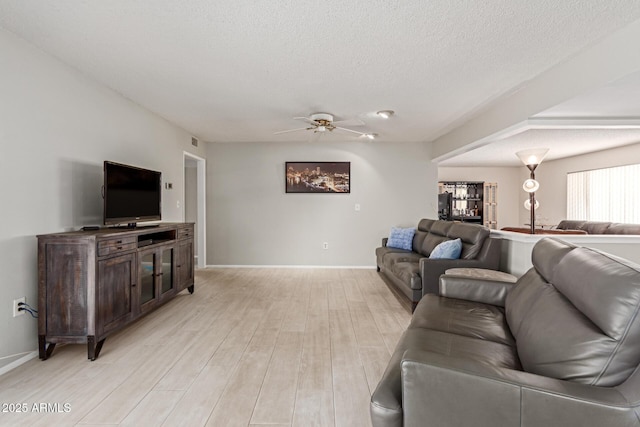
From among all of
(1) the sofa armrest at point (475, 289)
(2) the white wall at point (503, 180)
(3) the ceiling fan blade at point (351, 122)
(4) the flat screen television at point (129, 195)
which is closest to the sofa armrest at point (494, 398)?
(1) the sofa armrest at point (475, 289)

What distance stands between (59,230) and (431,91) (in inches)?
146

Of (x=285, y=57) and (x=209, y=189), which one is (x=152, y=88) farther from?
(x=209, y=189)

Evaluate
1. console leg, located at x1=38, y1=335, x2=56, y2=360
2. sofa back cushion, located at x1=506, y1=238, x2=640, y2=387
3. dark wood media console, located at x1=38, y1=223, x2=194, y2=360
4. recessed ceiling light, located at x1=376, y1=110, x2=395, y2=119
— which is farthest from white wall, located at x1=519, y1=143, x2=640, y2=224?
console leg, located at x1=38, y1=335, x2=56, y2=360

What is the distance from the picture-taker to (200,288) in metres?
4.63

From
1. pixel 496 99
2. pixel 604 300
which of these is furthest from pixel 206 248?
pixel 604 300

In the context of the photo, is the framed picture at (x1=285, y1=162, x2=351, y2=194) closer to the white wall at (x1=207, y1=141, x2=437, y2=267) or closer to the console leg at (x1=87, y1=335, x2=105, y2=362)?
the white wall at (x1=207, y1=141, x2=437, y2=267)

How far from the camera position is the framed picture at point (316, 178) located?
6.05 metres

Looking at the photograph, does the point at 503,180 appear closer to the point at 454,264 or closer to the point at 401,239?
the point at 401,239

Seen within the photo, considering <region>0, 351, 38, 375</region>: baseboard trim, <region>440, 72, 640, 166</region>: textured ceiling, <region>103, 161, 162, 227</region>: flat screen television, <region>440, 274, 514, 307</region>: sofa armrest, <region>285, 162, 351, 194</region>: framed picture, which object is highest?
<region>440, 72, 640, 166</region>: textured ceiling

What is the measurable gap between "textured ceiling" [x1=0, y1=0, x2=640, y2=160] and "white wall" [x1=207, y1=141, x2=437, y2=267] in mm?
2223

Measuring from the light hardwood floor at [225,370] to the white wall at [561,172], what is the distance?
526 centimetres

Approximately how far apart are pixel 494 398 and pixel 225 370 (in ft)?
5.88

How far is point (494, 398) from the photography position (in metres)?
1.10

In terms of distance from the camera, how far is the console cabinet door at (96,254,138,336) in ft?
8.20
